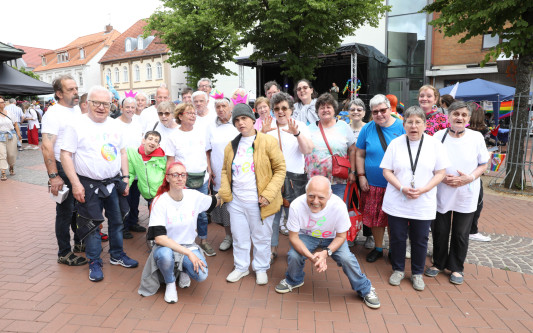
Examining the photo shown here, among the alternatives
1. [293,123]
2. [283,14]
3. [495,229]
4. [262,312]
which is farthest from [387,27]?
[262,312]

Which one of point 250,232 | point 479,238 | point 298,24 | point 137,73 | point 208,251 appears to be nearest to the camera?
point 250,232

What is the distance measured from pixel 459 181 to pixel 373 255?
1281mm

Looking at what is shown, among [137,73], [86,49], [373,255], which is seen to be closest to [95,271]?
[373,255]

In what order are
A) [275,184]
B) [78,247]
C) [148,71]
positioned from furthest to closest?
[148,71] < [78,247] < [275,184]

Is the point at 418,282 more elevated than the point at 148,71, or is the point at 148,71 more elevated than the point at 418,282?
the point at 148,71

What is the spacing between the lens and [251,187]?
11.7 ft

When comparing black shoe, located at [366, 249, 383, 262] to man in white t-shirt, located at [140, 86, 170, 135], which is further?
man in white t-shirt, located at [140, 86, 170, 135]

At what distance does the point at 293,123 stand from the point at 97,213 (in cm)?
221

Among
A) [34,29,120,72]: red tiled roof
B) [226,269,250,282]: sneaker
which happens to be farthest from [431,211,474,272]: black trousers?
[34,29,120,72]: red tiled roof

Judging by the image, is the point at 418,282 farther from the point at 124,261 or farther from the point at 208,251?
the point at 124,261

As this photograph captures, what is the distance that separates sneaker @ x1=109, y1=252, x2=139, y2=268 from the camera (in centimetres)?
395

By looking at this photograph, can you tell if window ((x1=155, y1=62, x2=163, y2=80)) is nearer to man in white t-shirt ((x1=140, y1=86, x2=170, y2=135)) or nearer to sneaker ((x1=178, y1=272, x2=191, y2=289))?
man in white t-shirt ((x1=140, y1=86, x2=170, y2=135))

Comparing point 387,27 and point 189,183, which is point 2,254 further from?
point 387,27

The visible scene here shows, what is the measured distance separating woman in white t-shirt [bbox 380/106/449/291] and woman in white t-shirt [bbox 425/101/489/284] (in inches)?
9.8
